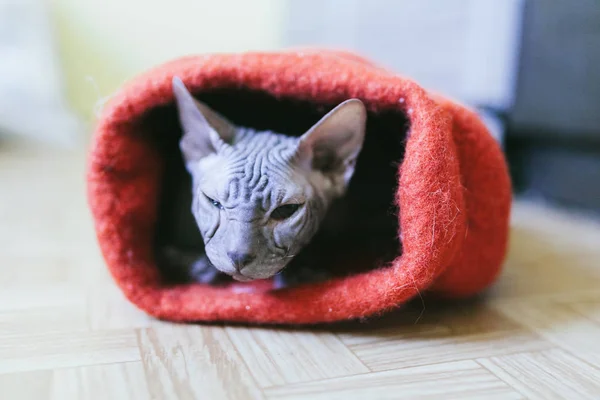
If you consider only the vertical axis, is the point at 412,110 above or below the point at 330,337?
above

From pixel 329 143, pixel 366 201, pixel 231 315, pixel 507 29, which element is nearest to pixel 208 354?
pixel 231 315

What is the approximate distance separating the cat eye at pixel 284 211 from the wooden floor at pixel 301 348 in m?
0.18

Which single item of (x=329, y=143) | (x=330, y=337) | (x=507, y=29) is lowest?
(x=330, y=337)

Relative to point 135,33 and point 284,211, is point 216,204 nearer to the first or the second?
point 284,211

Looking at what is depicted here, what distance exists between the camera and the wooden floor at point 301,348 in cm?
76

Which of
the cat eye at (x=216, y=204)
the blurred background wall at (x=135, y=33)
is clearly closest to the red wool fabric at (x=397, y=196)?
the cat eye at (x=216, y=204)

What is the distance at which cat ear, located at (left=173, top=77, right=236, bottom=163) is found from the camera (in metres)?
0.97

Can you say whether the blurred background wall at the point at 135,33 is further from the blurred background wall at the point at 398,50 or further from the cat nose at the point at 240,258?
the cat nose at the point at 240,258

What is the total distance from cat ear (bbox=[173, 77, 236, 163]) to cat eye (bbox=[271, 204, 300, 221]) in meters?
0.17

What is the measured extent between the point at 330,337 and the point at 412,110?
14.7 inches

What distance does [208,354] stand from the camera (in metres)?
0.85

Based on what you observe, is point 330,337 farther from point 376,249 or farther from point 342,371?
point 376,249

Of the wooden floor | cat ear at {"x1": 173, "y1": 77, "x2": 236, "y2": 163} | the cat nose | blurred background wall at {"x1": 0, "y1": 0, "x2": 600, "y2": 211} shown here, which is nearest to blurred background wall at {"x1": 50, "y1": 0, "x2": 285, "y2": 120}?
blurred background wall at {"x1": 0, "y1": 0, "x2": 600, "y2": 211}

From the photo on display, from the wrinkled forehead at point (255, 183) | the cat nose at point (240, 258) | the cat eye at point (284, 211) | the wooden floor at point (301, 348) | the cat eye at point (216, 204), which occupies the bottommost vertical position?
the wooden floor at point (301, 348)
